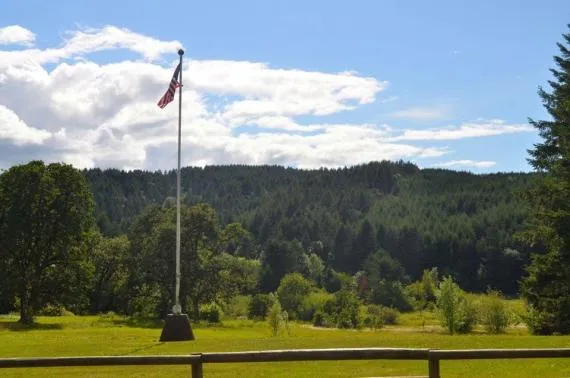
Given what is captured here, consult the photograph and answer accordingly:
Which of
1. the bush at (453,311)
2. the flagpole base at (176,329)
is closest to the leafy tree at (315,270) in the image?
the bush at (453,311)

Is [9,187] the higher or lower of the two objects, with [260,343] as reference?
higher

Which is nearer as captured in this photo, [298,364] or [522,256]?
[298,364]

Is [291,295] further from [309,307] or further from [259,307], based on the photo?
[259,307]

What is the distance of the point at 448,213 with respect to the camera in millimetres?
195125

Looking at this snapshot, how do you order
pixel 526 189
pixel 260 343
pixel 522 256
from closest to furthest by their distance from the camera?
pixel 260 343
pixel 526 189
pixel 522 256

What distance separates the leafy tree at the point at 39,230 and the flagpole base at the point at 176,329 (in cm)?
2767

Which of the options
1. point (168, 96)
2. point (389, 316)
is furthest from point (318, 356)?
point (389, 316)

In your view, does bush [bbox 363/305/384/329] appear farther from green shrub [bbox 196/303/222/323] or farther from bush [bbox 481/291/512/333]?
bush [bbox 481/291/512/333]

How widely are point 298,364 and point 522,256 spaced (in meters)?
121

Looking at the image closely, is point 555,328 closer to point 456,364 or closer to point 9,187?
point 456,364

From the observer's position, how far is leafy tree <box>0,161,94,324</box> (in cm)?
5556

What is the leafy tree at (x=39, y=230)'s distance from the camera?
55562 millimetres

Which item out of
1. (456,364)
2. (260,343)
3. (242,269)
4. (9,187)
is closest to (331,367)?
(456,364)

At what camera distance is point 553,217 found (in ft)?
106
